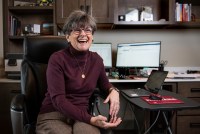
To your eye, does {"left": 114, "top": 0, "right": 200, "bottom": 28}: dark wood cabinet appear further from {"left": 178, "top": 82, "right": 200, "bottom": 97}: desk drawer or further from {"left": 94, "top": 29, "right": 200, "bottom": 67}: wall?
{"left": 178, "top": 82, "right": 200, "bottom": 97}: desk drawer

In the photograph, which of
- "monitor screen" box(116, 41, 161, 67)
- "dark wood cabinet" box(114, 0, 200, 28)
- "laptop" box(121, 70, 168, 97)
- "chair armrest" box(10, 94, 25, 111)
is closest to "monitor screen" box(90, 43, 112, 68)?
"monitor screen" box(116, 41, 161, 67)

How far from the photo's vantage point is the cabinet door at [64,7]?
2367 millimetres

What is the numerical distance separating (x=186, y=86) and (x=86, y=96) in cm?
122

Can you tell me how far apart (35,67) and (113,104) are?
2.19ft

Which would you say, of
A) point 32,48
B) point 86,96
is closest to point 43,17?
point 32,48

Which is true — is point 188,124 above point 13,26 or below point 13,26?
below

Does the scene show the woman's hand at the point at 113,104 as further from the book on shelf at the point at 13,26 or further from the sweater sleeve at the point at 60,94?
the book on shelf at the point at 13,26

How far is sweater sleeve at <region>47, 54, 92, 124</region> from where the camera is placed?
3.77 ft

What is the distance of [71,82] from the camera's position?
131 cm

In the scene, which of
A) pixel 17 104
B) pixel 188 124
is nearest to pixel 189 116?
pixel 188 124

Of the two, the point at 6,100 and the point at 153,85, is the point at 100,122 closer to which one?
the point at 153,85

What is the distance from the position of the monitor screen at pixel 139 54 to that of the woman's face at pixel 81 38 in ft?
4.05

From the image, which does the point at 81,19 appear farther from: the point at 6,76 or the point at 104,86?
the point at 6,76

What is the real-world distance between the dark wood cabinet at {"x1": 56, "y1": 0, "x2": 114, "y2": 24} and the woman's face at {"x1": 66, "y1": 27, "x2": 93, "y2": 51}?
1.09 m
